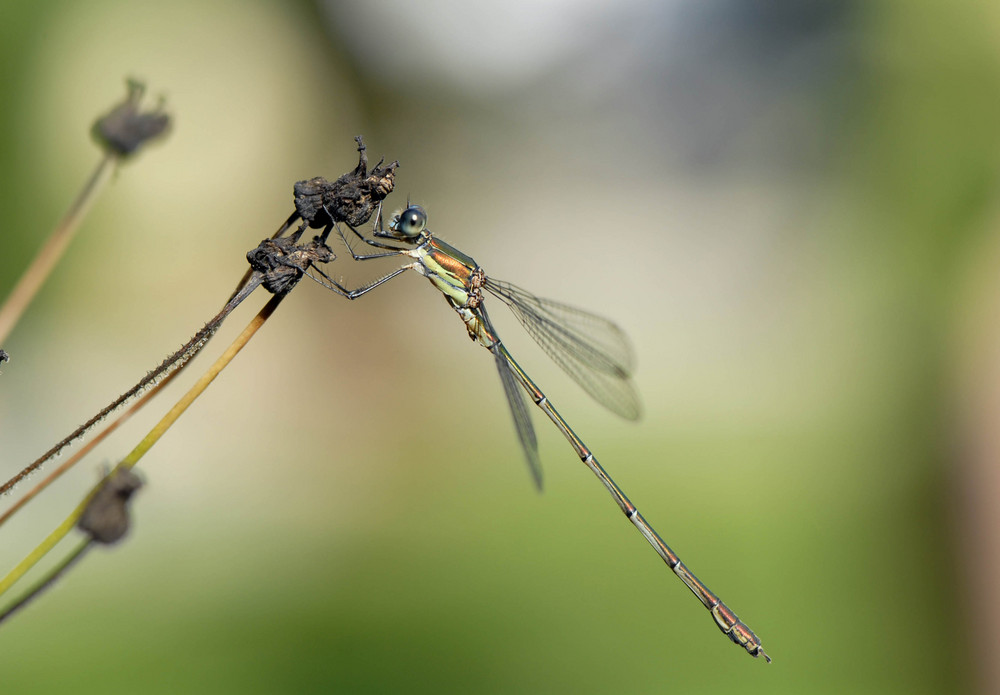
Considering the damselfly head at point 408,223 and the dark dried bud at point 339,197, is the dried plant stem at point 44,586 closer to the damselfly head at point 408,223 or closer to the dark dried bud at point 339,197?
the dark dried bud at point 339,197

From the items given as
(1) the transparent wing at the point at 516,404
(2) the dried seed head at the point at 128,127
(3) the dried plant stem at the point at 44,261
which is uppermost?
(1) the transparent wing at the point at 516,404

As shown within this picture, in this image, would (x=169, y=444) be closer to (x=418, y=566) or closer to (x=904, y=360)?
(x=418, y=566)

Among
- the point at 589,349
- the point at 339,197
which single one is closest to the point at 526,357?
the point at 589,349

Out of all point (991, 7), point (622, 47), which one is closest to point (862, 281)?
point (991, 7)

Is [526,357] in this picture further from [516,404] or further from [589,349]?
[516,404]

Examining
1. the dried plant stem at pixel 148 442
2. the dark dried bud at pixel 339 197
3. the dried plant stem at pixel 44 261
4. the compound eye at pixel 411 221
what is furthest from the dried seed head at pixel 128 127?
the compound eye at pixel 411 221

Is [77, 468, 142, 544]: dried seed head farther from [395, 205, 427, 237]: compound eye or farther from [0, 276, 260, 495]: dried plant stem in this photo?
[395, 205, 427, 237]: compound eye
